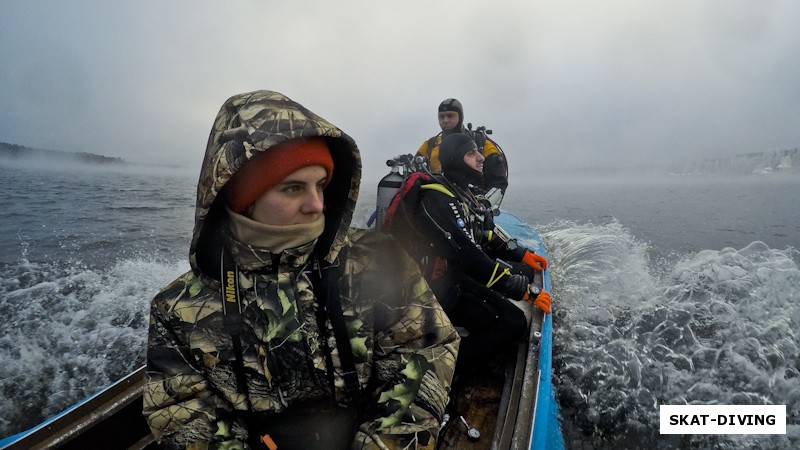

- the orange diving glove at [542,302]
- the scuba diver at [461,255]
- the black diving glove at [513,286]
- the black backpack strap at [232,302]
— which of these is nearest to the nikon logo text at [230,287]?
the black backpack strap at [232,302]

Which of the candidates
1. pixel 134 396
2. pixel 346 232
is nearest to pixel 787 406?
pixel 346 232

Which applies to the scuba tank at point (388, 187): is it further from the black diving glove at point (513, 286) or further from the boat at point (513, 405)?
the boat at point (513, 405)

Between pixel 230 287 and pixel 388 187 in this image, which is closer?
pixel 230 287

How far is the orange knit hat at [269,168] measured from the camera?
1499mm

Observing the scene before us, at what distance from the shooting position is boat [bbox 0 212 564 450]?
258cm

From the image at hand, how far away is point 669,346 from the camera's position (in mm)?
5926

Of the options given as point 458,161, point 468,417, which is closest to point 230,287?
point 468,417

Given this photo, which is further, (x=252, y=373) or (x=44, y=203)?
(x=44, y=203)

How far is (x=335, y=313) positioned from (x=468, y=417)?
207cm

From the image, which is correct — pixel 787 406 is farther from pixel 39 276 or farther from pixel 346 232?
pixel 39 276

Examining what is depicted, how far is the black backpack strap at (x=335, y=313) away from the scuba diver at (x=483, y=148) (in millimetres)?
5500

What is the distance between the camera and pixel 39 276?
8.17 m

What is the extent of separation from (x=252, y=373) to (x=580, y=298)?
697 centimetres

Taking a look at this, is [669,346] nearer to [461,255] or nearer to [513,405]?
[513,405]
